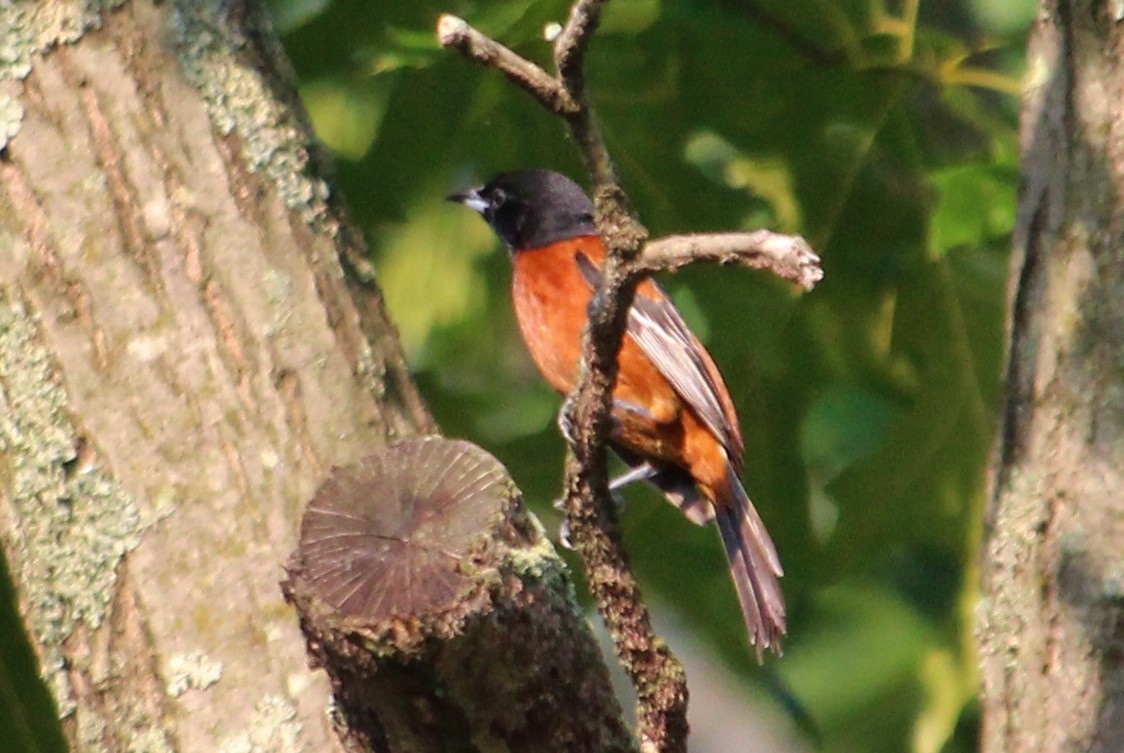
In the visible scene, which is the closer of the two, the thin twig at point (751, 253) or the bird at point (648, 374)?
the thin twig at point (751, 253)

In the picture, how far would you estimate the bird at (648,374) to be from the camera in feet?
15.5

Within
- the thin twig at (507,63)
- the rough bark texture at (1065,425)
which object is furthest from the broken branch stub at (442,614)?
the rough bark texture at (1065,425)

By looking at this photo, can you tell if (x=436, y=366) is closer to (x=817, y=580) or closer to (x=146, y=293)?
(x=817, y=580)

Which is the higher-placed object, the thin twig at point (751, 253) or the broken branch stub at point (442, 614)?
Answer: the thin twig at point (751, 253)

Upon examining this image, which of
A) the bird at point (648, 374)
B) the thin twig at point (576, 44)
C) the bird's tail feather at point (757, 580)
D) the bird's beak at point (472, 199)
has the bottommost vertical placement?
the bird's tail feather at point (757, 580)

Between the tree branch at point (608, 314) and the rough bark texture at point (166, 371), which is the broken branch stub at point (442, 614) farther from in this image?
the rough bark texture at point (166, 371)

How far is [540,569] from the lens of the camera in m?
2.56

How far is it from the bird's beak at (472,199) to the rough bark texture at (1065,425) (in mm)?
1930

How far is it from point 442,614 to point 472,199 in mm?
2967

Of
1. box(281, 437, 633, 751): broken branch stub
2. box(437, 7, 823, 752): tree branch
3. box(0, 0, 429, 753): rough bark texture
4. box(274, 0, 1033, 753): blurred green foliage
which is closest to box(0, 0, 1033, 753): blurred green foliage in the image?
box(274, 0, 1033, 753): blurred green foliage

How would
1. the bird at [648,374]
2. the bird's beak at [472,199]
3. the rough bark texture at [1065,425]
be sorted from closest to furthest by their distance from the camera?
the rough bark texture at [1065,425] → the bird at [648,374] → the bird's beak at [472,199]

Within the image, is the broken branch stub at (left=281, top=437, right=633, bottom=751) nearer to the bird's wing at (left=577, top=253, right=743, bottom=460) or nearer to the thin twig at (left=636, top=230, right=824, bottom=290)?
the thin twig at (left=636, top=230, right=824, bottom=290)

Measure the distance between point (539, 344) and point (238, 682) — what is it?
2.38 metres

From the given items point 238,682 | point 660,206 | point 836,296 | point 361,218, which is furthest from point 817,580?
point 238,682
